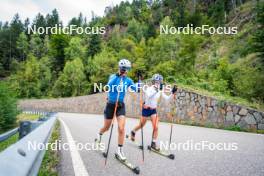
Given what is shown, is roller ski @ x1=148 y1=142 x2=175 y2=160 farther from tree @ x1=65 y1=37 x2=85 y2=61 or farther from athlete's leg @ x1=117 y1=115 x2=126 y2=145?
tree @ x1=65 y1=37 x2=85 y2=61

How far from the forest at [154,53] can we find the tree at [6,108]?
205 mm

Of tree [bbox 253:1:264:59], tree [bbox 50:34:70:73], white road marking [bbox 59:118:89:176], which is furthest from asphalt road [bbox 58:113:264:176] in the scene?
tree [bbox 50:34:70:73]

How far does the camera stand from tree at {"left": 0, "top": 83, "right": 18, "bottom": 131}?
763 inches

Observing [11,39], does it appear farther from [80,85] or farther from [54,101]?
[54,101]

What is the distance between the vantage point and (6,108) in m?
20.4

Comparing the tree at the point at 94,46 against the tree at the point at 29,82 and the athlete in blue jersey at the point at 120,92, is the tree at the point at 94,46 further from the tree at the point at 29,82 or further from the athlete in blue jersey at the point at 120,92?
the athlete in blue jersey at the point at 120,92

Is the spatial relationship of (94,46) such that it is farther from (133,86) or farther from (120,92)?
(120,92)

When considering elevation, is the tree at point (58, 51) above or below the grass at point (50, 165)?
above

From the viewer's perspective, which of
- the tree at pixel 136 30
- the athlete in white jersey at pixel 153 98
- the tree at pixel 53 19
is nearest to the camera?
the athlete in white jersey at pixel 153 98

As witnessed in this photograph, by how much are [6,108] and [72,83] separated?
43.6 meters

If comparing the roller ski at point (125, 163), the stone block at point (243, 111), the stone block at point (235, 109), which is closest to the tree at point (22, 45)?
the stone block at point (235, 109)

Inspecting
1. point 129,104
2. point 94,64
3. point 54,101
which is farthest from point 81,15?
point 129,104

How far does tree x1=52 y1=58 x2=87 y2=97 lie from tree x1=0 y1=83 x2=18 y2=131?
39.9 meters

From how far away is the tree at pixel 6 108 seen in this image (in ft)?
63.6
